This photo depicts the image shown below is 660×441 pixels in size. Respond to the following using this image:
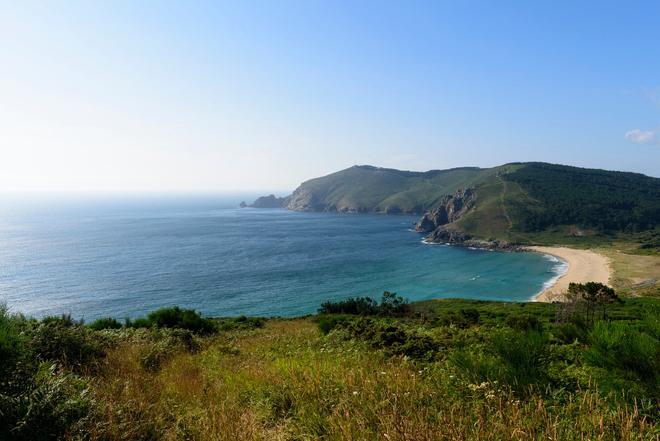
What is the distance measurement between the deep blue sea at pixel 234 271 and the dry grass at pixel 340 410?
61.4m

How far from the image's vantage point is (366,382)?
4695mm

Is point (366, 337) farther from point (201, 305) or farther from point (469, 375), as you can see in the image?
point (201, 305)

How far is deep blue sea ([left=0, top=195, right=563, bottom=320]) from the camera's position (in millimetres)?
69375

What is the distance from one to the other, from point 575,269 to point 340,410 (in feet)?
378

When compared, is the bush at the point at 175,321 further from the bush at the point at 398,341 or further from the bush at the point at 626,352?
the bush at the point at 626,352

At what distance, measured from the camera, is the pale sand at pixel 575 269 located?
77.5 meters

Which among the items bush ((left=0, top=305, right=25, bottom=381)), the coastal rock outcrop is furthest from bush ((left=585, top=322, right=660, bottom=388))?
the coastal rock outcrop

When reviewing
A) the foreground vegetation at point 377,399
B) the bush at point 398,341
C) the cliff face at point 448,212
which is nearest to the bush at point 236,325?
the bush at point 398,341

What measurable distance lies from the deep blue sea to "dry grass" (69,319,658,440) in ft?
201

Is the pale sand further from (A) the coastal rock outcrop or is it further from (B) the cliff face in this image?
(B) the cliff face

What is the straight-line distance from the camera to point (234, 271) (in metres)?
93.2

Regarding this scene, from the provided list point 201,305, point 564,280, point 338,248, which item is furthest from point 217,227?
point 564,280

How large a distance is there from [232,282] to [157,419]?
82098 mm

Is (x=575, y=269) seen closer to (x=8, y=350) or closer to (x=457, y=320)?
(x=457, y=320)
